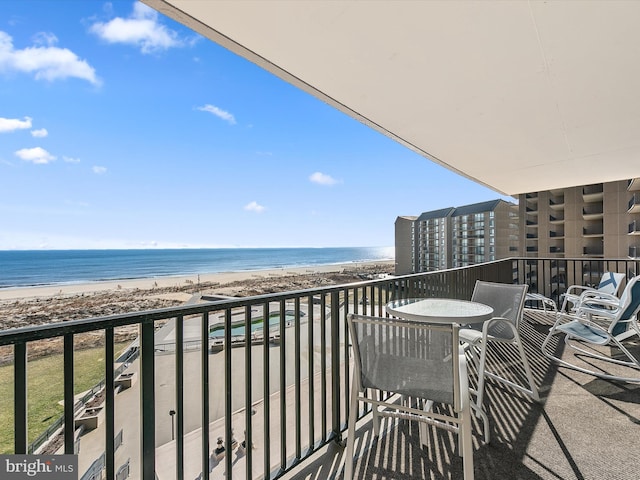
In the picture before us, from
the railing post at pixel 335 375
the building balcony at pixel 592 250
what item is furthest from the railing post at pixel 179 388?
the building balcony at pixel 592 250

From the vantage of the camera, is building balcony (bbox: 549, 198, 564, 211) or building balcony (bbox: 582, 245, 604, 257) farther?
building balcony (bbox: 549, 198, 564, 211)

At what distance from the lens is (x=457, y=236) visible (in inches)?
1841

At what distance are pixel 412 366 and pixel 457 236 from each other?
49.7 metres

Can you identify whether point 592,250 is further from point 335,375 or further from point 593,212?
point 335,375

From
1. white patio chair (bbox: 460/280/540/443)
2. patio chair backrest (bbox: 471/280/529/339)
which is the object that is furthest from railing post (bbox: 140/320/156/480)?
patio chair backrest (bbox: 471/280/529/339)

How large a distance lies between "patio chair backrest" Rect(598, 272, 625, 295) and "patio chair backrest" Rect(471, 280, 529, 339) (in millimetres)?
2406

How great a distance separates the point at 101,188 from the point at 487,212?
5486 cm

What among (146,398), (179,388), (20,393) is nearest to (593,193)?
(179,388)

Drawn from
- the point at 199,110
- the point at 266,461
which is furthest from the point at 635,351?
the point at 199,110

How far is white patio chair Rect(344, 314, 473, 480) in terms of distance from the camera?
1317 millimetres

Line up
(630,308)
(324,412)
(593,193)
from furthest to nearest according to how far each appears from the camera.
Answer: (593,193)
(630,308)
(324,412)

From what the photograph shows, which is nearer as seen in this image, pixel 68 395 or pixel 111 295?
pixel 68 395

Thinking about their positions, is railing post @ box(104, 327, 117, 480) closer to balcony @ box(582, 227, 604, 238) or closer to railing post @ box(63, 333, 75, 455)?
railing post @ box(63, 333, 75, 455)

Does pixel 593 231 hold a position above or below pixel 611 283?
above
